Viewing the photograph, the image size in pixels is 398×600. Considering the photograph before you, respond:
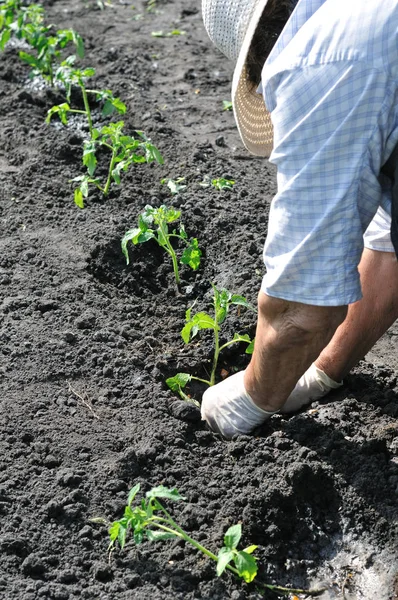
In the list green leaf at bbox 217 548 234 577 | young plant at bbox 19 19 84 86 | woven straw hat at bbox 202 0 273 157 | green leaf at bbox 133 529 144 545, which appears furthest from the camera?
young plant at bbox 19 19 84 86

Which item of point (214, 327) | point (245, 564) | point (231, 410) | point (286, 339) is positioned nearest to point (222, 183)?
point (214, 327)

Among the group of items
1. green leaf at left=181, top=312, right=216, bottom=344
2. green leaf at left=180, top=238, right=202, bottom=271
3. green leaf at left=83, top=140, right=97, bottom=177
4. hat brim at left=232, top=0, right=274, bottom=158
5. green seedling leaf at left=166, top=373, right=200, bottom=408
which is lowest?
green seedling leaf at left=166, top=373, right=200, bottom=408

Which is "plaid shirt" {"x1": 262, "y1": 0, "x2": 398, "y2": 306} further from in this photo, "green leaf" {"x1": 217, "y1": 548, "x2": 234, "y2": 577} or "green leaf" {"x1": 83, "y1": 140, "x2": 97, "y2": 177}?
"green leaf" {"x1": 83, "y1": 140, "x2": 97, "y2": 177}

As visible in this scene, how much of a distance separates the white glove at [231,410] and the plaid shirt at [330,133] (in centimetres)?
71

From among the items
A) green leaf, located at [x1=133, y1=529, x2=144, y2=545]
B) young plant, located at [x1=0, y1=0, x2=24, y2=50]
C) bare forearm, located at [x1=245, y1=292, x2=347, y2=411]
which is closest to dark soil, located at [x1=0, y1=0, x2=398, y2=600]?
green leaf, located at [x1=133, y1=529, x2=144, y2=545]

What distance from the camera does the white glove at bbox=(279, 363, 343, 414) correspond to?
3.23 meters

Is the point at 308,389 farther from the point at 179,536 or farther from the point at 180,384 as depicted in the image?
the point at 179,536

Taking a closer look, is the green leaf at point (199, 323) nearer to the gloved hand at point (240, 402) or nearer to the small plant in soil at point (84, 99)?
the gloved hand at point (240, 402)

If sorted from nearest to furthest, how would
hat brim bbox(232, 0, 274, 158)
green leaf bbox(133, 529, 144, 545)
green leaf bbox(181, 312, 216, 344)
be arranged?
1. green leaf bbox(133, 529, 144, 545)
2. hat brim bbox(232, 0, 274, 158)
3. green leaf bbox(181, 312, 216, 344)

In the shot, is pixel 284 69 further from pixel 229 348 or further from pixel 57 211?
pixel 57 211

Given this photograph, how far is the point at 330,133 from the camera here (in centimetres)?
222

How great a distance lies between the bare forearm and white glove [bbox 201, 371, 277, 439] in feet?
0.43

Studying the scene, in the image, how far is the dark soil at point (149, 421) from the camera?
2635mm

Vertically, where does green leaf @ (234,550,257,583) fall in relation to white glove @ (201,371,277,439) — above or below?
above
